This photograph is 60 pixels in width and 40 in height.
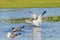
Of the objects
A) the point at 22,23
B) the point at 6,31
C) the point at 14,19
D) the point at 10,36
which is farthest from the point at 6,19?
the point at 10,36

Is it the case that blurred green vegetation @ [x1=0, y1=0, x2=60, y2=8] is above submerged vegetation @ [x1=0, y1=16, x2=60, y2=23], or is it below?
above

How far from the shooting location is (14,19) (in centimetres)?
1507

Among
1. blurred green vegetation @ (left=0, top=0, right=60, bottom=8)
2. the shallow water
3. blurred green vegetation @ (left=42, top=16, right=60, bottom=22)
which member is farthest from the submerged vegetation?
blurred green vegetation @ (left=0, top=0, right=60, bottom=8)

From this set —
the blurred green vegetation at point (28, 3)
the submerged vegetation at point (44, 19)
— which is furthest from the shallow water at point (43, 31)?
the blurred green vegetation at point (28, 3)

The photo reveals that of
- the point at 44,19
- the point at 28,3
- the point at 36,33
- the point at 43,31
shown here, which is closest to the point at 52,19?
the point at 44,19

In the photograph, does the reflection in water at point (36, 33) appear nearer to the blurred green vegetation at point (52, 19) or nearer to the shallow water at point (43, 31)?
the shallow water at point (43, 31)

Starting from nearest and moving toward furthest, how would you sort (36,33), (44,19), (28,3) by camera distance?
(36,33) → (44,19) → (28,3)

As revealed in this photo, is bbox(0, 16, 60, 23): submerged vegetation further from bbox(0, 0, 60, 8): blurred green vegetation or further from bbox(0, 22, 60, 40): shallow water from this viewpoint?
bbox(0, 0, 60, 8): blurred green vegetation

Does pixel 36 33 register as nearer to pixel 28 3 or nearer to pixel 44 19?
pixel 44 19

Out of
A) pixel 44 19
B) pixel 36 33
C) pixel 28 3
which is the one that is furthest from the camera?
pixel 28 3

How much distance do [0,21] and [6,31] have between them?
2.22 m

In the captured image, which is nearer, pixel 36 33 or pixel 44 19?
pixel 36 33

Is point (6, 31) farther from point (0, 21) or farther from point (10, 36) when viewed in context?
point (0, 21)

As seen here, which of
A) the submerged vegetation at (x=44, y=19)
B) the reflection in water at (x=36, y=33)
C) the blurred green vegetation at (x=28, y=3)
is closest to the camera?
the reflection in water at (x=36, y=33)
